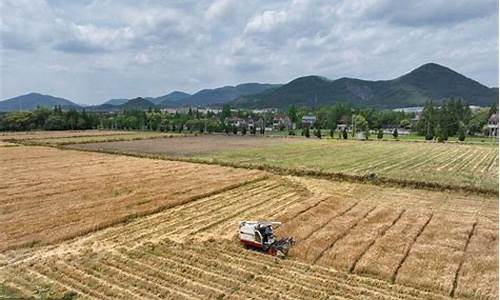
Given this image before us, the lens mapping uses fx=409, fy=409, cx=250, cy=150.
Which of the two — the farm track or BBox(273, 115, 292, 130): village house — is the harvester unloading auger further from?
BBox(273, 115, 292, 130): village house

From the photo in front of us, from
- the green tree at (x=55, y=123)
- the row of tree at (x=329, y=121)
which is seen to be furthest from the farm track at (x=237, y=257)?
the green tree at (x=55, y=123)

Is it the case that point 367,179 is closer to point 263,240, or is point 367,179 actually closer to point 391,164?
point 391,164

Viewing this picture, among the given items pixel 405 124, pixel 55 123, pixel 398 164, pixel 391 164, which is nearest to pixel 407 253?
pixel 391 164

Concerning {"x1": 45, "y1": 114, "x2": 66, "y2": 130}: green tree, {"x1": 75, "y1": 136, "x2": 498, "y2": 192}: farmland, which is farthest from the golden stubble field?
{"x1": 45, "y1": 114, "x2": 66, "y2": 130}: green tree

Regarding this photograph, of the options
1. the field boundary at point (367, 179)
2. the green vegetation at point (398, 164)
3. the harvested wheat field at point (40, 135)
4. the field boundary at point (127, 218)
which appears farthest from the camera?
the harvested wheat field at point (40, 135)

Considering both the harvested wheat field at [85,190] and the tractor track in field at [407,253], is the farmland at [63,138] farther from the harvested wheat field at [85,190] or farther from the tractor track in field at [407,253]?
the tractor track in field at [407,253]
